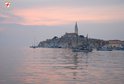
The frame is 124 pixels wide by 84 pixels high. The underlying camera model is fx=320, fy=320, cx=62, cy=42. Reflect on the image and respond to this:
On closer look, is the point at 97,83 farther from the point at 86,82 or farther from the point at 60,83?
the point at 60,83

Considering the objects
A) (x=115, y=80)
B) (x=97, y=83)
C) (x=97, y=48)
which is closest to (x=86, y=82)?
(x=97, y=83)

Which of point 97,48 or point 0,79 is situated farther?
point 97,48

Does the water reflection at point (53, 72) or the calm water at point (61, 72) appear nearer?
the calm water at point (61, 72)

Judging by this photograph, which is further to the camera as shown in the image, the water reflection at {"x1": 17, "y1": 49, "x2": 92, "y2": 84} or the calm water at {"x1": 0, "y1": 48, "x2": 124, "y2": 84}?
the water reflection at {"x1": 17, "y1": 49, "x2": 92, "y2": 84}

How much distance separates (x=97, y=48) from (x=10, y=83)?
502 feet

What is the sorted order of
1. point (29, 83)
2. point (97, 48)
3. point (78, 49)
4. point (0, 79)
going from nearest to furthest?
point (29, 83) < point (0, 79) < point (78, 49) < point (97, 48)

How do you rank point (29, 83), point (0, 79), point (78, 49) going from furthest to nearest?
point (78, 49) < point (0, 79) < point (29, 83)

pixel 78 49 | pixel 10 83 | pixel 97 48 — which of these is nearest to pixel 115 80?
pixel 10 83

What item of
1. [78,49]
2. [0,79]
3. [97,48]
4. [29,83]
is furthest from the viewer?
[97,48]

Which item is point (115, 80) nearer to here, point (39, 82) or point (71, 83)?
point (71, 83)

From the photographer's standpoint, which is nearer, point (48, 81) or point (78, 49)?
point (48, 81)

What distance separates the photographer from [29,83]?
92.3 ft

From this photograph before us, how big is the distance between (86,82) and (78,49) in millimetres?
108735

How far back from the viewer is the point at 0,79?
101 ft
